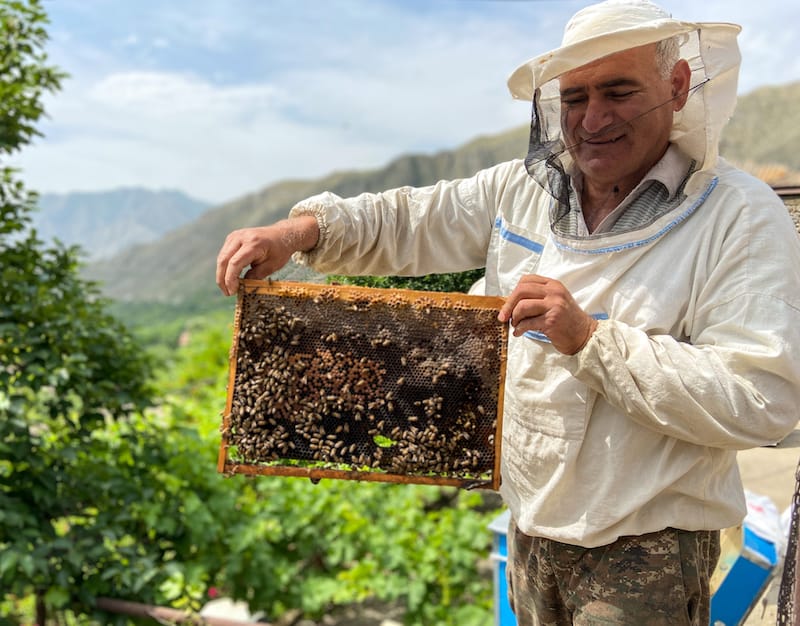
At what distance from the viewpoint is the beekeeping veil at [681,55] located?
183cm

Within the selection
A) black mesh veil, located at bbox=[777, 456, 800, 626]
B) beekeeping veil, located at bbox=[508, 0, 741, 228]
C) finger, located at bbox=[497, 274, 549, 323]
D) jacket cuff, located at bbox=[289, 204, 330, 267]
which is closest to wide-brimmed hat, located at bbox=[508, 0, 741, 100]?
beekeeping veil, located at bbox=[508, 0, 741, 228]

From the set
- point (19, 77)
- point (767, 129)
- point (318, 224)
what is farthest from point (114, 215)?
point (318, 224)

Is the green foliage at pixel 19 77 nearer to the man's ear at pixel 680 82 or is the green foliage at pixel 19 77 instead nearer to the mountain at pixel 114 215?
the man's ear at pixel 680 82

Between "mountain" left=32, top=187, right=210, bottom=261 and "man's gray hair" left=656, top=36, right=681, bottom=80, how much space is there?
69.3m

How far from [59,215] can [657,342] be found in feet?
285

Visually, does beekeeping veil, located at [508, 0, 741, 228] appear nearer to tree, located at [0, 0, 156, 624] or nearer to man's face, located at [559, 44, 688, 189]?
man's face, located at [559, 44, 688, 189]

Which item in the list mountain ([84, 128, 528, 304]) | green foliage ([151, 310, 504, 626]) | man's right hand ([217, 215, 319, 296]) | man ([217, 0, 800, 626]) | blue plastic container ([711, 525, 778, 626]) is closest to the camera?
man ([217, 0, 800, 626])

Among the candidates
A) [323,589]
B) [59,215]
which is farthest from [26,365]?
[59,215]

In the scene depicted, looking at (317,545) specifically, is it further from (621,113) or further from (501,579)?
(621,113)

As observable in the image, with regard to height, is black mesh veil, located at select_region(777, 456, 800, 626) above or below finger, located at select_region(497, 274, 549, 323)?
below

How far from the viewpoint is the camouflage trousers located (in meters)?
1.86

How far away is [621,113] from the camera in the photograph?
6.26 feet

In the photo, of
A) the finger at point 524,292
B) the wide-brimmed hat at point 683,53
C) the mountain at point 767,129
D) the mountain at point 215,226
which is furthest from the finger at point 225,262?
the mountain at point 767,129

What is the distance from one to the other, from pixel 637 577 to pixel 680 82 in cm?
134
